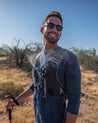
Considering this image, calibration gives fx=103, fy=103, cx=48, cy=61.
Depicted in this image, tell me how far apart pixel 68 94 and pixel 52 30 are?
2.23 feet

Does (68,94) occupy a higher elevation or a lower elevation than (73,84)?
lower

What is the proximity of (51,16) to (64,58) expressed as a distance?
1.86 ft

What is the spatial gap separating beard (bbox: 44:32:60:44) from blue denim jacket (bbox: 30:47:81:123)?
0.22 meters

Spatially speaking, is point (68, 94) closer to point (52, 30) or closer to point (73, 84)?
point (73, 84)

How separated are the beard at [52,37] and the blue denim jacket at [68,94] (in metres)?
0.22

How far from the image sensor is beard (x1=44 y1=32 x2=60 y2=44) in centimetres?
111

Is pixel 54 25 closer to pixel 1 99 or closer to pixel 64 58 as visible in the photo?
pixel 64 58

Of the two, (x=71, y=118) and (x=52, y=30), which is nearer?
(x=71, y=118)

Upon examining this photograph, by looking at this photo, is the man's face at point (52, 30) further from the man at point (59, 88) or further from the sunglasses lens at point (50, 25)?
the man at point (59, 88)

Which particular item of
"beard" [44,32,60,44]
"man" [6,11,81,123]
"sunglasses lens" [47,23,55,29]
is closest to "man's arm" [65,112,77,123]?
"man" [6,11,81,123]

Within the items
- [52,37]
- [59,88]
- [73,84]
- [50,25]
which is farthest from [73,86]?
[50,25]

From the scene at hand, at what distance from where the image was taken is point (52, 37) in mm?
1113

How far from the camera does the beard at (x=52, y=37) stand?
1.11 meters

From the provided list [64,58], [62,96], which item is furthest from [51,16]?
[62,96]
